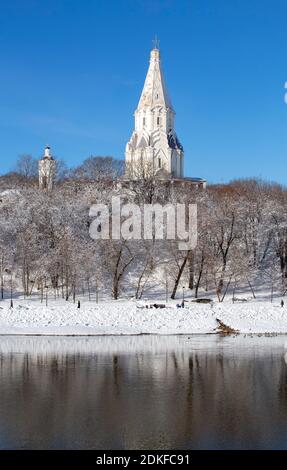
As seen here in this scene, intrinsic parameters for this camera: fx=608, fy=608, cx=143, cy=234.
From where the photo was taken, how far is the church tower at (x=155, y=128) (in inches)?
3708

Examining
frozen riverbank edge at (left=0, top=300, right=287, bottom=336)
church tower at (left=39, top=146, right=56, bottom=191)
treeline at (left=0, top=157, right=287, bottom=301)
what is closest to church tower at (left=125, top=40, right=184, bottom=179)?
church tower at (left=39, top=146, right=56, bottom=191)

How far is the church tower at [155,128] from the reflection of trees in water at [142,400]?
67.9 metres

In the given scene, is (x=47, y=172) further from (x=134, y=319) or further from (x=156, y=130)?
(x=134, y=319)

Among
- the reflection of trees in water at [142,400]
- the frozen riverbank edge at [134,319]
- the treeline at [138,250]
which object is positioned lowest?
the reflection of trees in water at [142,400]

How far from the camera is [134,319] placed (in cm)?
3981

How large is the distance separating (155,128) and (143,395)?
78808 millimetres

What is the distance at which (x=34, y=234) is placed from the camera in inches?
2167

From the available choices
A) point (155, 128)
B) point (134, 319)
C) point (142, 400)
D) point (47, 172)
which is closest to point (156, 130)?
point (155, 128)

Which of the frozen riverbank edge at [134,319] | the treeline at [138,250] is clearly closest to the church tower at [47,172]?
the treeline at [138,250]

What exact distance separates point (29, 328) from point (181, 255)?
59.1 feet

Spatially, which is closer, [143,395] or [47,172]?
[143,395]

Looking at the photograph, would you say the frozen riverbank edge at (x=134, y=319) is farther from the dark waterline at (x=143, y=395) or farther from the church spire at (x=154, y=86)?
the church spire at (x=154, y=86)

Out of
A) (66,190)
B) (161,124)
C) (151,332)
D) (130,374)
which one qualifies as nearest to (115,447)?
(130,374)
